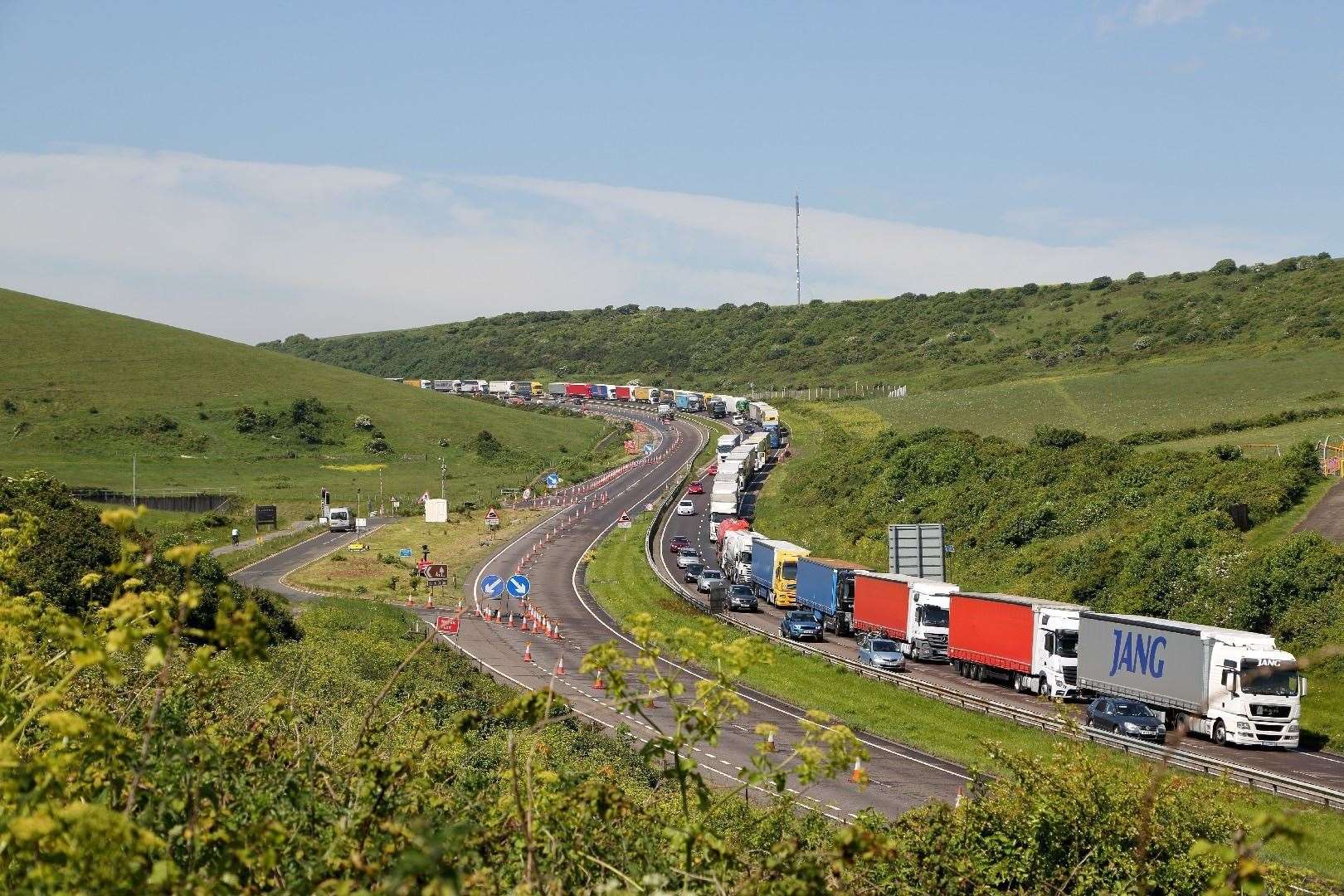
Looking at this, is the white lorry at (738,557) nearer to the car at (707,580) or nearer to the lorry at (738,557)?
the lorry at (738,557)

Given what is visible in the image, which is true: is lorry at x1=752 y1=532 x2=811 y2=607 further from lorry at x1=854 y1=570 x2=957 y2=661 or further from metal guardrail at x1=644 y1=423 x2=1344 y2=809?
lorry at x1=854 y1=570 x2=957 y2=661

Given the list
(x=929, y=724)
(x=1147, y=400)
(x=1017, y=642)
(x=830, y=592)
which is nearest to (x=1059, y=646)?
(x=1017, y=642)

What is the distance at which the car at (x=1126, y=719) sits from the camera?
1454 inches

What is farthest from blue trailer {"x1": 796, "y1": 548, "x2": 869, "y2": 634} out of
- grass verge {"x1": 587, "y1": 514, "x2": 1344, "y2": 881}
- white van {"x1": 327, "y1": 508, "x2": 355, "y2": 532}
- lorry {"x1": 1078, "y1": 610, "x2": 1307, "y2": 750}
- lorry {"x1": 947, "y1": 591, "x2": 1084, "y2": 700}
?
white van {"x1": 327, "y1": 508, "x2": 355, "y2": 532}

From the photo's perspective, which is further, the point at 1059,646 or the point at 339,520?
the point at 339,520

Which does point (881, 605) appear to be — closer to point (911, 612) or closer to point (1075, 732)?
point (911, 612)

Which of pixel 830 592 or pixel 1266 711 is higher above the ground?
pixel 1266 711

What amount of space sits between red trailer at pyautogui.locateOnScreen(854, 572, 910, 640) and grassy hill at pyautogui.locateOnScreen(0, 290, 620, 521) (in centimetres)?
6213

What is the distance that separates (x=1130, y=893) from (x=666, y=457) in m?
127

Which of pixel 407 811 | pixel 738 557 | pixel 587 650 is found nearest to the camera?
pixel 407 811

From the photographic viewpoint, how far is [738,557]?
76.9m

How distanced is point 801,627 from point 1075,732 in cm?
3798

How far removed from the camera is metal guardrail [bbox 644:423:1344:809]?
1175 inches

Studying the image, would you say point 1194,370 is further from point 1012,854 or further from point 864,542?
point 1012,854
